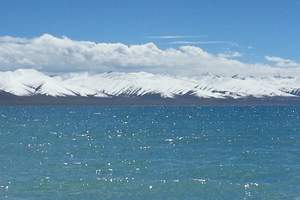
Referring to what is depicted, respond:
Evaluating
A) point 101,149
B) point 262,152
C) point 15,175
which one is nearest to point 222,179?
point 15,175

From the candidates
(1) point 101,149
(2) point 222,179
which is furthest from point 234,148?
(2) point 222,179

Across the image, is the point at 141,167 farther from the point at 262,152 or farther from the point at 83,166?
the point at 262,152

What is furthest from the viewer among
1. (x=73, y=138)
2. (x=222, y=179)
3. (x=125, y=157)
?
(x=73, y=138)

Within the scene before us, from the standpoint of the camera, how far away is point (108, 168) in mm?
65000

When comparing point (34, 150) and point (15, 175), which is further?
point (34, 150)

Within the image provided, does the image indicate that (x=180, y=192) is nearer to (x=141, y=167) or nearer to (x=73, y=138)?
(x=141, y=167)

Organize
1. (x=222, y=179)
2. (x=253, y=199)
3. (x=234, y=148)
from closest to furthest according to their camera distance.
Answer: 1. (x=253, y=199)
2. (x=222, y=179)
3. (x=234, y=148)

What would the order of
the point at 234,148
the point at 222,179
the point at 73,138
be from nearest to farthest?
the point at 222,179, the point at 234,148, the point at 73,138

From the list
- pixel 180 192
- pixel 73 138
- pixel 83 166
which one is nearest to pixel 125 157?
pixel 83 166

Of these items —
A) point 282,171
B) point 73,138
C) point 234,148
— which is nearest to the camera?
point 282,171

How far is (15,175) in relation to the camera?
59.0 m

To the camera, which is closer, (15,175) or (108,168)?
(15,175)

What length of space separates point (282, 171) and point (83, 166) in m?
20.1

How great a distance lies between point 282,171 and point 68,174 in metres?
20.7
